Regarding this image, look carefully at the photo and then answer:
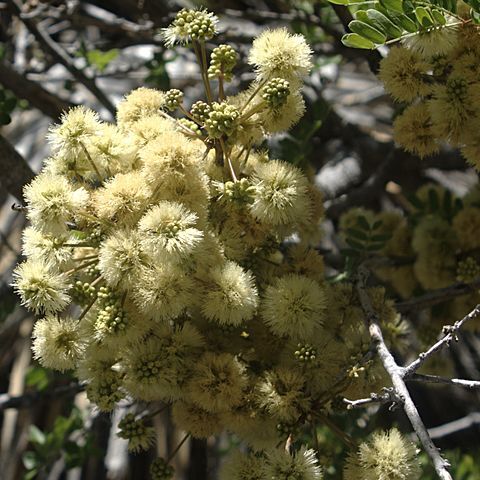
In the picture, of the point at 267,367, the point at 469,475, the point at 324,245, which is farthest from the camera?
the point at 324,245

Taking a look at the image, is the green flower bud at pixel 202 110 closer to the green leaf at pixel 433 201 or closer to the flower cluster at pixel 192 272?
the flower cluster at pixel 192 272

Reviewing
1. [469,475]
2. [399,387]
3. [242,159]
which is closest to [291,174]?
[242,159]

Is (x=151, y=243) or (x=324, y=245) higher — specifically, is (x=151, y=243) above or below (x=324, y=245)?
above

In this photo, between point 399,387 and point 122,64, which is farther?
point 122,64

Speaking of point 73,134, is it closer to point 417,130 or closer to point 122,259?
point 122,259

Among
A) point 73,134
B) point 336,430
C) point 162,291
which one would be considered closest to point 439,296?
point 336,430

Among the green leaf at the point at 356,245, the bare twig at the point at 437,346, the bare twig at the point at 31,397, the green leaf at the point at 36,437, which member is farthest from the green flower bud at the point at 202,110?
the green leaf at the point at 36,437

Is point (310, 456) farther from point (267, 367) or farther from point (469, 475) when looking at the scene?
point (469, 475)
